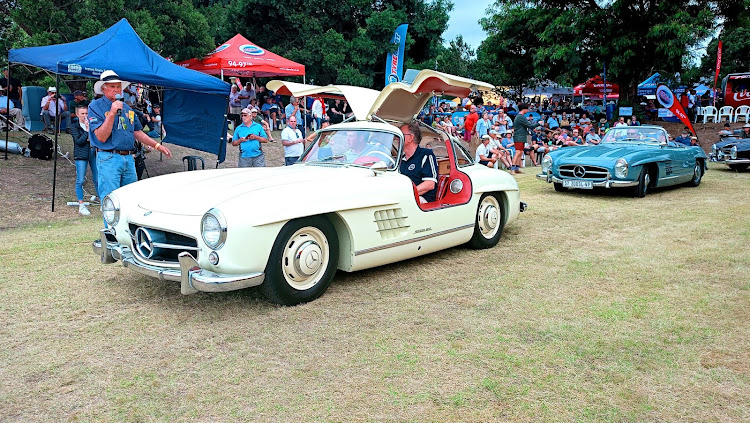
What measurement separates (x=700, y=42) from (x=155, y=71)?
2034 centimetres

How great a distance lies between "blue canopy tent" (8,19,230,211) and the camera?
29.1 feet

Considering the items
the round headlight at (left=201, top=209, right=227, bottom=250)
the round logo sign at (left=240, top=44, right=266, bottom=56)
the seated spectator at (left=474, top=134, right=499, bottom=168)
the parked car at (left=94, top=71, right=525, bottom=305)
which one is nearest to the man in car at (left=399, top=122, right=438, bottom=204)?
the parked car at (left=94, top=71, right=525, bottom=305)

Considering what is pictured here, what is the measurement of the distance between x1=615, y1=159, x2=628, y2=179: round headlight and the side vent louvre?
19.2 ft

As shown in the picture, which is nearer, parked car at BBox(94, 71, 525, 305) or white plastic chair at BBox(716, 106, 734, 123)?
parked car at BBox(94, 71, 525, 305)

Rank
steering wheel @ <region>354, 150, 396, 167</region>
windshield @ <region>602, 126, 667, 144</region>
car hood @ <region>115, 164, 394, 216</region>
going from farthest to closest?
1. windshield @ <region>602, 126, 667, 144</region>
2. steering wheel @ <region>354, 150, 396, 167</region>
3. car hood @ <region>115, 164, 394, 216</region>

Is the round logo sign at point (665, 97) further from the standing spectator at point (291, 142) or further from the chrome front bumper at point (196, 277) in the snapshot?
the chrome front bumper at point (196, 277)

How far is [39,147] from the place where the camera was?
37.9ft

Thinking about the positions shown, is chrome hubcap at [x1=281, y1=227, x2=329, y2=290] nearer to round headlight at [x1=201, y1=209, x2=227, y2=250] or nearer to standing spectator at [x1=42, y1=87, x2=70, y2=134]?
round headlight at [x1=201, y1=209, x2=227, y2=250]

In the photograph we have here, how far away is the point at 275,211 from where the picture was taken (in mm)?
3959

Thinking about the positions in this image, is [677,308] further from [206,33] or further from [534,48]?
[534,48]

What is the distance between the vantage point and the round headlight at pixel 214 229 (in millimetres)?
3746

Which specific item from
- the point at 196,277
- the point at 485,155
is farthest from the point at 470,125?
the point at 196,277

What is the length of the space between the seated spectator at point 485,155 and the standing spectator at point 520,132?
3.05 ft

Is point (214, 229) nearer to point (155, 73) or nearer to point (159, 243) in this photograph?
point (159, 243)
